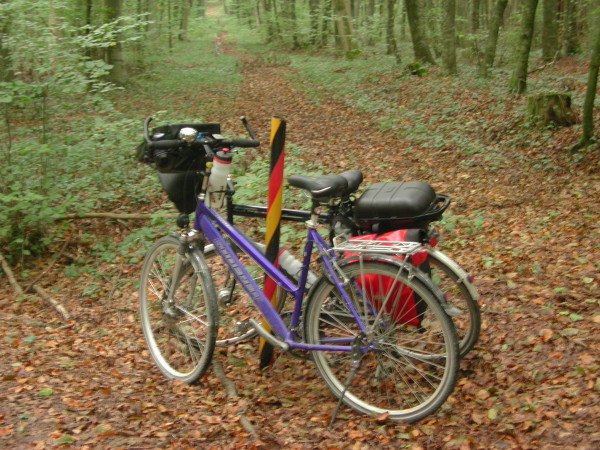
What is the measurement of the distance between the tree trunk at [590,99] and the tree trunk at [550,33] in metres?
12.0

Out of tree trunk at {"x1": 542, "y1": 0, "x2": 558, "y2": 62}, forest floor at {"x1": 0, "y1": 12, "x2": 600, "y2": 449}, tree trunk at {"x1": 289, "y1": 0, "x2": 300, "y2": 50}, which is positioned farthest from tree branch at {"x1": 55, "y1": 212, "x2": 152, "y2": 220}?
tree trunk at {"x1": 289, "y1": 0, "x2": 300, "y2": 50}

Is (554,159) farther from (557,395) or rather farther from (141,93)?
(141,93)

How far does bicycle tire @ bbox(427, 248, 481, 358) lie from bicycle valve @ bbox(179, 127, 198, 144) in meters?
1.74

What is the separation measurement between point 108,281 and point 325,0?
26.3 metres

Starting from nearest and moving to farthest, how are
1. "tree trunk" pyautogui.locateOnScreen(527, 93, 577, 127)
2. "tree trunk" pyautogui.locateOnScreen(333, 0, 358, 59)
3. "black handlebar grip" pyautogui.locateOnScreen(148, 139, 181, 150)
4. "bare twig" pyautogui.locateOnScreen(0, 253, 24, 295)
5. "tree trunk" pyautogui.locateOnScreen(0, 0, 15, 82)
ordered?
"black handlebar grip" pyautogui.locateOnScreen(148, 139, 181, 150), "bare twig" pyautogui.locateOnScreen(0, 253, 24, 295), "tree trunk" pyautogui.locateOnScreen(0, 0, 15, 82), "tree trunk" pyautogui.locateOnScreen(527, 93, 577, 127), "tree trunk" pyautogui.locateOnScreen(333, 0, 358, 59)

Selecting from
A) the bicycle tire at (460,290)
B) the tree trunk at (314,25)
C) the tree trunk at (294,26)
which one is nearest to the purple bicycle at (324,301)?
the bicycle tire at (460,290)

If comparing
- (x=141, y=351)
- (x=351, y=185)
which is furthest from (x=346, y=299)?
(x=141, y=351)

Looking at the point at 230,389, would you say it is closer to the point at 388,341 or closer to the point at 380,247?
the point at 388,341

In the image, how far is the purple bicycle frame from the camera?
10.5 feet

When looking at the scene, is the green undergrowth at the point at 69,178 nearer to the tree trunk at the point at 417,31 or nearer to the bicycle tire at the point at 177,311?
the bicycle tire at the point at 177,311

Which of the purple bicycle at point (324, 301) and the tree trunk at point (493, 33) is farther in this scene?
the tree trunk at point (493, 33)

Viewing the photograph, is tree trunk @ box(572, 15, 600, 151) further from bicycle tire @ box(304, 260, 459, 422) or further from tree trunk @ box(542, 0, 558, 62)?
tree trunk @ box(542, 0, 558, 62)

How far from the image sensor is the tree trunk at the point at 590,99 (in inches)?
283

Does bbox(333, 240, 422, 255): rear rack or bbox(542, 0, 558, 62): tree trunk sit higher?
bbox(542, 0, 558, 62): tree trunk
